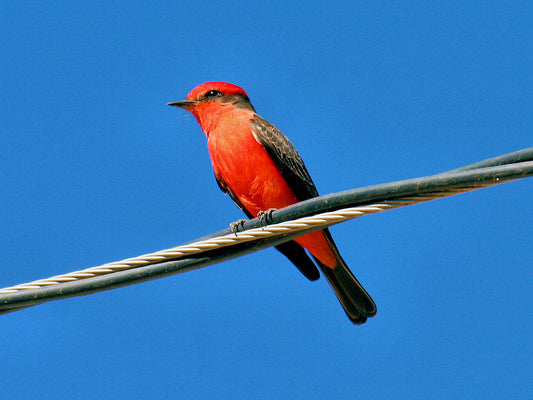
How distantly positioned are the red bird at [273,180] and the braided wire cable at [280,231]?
7.92 ft

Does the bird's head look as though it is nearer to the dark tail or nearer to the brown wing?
the brown wing

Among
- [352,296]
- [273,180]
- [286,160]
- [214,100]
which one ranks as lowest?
[352,296]

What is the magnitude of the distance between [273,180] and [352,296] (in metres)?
1.41

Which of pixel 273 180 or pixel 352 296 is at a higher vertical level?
pixel 273 180

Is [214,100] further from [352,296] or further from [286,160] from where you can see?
[352,296]

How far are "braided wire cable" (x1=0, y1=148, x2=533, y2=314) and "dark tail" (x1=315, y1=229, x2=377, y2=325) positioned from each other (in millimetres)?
2770

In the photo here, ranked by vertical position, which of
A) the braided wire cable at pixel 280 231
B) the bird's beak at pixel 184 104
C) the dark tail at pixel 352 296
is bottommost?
the braided wire cable at pixel 280 231

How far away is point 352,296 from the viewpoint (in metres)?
7.01

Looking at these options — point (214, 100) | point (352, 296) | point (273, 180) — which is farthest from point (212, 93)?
point (352, 296)

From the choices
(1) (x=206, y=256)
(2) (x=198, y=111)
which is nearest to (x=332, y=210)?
(1) (x=206, y=256)

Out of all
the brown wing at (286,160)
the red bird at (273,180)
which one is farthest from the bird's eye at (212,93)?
the brown wing at (286,160)

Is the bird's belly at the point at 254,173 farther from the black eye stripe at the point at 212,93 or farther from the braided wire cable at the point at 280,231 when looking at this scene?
the braided wire cable at the point at 280,231

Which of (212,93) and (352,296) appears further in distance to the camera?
(212,93)

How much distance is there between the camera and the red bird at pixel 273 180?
681 centimetres
